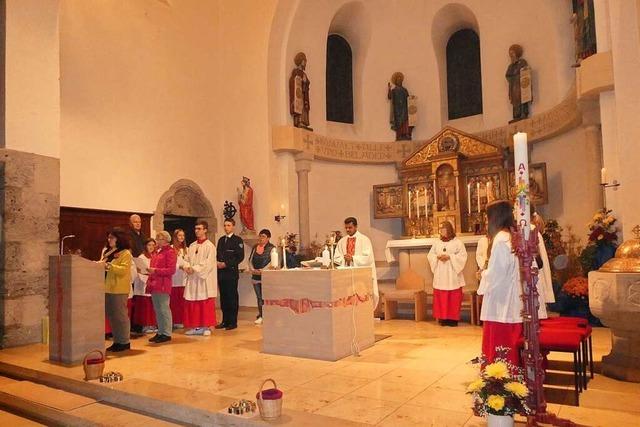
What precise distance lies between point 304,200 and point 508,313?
844 centimetres

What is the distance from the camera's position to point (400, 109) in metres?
13.2

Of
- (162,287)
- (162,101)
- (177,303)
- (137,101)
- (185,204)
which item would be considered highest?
(162,101)

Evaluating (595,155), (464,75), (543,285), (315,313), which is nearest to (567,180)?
(595,155)

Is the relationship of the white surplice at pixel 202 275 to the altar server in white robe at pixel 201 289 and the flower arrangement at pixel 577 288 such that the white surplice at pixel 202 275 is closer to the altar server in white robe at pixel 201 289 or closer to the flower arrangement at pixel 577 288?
the altar server in white robe at pixel 201 289

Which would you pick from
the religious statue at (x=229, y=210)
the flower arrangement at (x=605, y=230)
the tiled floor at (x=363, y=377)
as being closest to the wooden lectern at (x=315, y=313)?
A: the tiled floor at (x=363, y=377)

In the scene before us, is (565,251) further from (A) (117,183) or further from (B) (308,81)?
(A) (117,183)

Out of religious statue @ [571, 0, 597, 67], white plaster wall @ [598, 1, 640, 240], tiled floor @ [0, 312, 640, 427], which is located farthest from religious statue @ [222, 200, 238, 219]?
white plaster wall @ [598, 1, 640, 240]

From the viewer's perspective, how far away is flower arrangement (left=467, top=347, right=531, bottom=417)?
9.42 ft

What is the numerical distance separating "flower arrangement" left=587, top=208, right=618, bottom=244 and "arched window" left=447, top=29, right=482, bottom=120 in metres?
6.49

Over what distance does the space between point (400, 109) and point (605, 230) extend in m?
7.00

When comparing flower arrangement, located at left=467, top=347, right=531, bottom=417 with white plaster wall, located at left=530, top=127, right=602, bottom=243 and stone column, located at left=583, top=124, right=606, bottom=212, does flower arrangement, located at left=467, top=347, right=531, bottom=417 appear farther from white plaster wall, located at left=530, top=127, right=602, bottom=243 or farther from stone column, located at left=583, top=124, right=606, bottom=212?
white plaster wall, located at left=530, top=127, right=602, bottom=243

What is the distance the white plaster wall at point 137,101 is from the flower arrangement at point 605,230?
25.7 ft

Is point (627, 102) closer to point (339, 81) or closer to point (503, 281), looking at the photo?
point (503, 281)

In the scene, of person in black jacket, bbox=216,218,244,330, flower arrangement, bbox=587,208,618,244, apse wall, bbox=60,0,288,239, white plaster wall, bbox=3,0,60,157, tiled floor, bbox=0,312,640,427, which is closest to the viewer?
tiled floor, bbox=0,312,640,427
